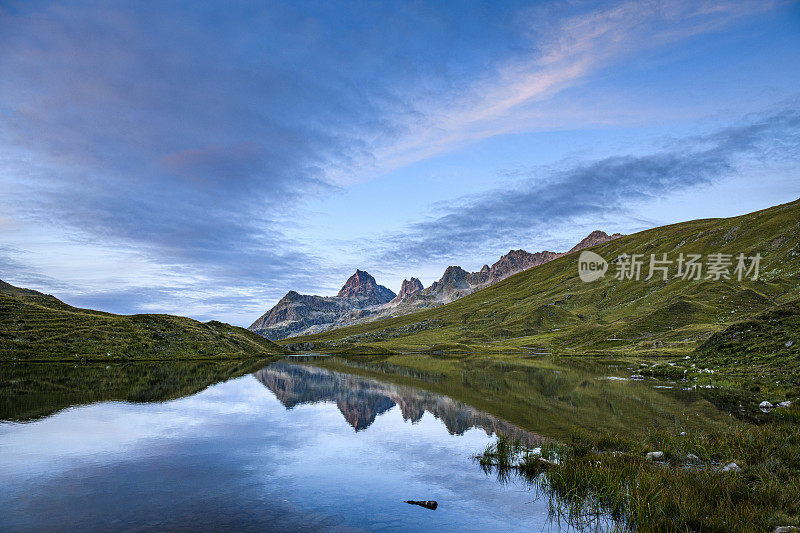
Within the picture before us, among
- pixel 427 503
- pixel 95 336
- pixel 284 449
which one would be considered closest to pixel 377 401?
pixel 284 449

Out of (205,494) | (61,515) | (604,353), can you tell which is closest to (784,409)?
(205,494)

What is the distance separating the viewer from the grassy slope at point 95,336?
90.8m

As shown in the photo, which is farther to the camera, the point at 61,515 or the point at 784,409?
the point at 784,409

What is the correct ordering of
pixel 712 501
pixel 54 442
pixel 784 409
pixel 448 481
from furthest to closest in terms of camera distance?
pixel 784 409, pixel 54 442, pixel 448 481, pixel 712 501

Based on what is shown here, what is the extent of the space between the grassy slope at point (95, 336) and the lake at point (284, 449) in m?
41.1

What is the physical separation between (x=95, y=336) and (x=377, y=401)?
9082 cm

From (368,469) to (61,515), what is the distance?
1412 cm

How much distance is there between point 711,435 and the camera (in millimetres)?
25031

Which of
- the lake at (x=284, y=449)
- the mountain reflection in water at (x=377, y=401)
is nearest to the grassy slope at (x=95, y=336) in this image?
the lake at (x=284, y=449)

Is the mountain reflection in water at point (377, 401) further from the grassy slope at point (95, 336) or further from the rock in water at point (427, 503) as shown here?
the grassy slope at point (95, 336)

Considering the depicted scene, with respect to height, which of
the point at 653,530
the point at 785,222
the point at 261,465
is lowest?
the point at 261,465

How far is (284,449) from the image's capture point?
90.9 ft

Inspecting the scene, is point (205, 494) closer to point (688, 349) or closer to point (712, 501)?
point (712, 501)

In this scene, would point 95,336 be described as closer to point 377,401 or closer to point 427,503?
point 377,401
